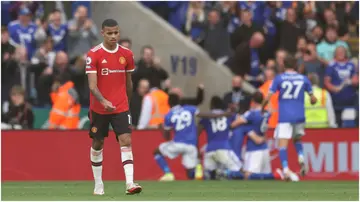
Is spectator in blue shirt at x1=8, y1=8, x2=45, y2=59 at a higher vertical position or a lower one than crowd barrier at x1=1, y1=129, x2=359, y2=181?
higher

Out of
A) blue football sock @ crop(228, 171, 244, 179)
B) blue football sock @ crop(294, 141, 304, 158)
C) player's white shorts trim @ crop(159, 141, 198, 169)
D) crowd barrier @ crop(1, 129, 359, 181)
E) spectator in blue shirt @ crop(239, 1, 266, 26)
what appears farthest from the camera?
spectator in blue shirt @ crop(239, 1, 266, 26)

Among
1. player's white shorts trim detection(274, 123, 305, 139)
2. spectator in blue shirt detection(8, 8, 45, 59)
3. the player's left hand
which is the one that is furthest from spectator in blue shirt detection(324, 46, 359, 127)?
spectator in blue shirt detection(8, 8, 45, 59)

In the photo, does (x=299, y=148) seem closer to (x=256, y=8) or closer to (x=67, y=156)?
(x=67, y=156)

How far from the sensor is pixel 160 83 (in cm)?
2475

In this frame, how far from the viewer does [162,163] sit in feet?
73.7

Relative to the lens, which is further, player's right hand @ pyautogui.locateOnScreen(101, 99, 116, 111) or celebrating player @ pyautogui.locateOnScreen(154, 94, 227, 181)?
celebrating player @ pyautogui.locateOnScreen(154, 94, 227, 181)

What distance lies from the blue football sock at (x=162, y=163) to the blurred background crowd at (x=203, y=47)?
1.03 meters

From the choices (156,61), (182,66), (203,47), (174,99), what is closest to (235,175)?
(174,99)

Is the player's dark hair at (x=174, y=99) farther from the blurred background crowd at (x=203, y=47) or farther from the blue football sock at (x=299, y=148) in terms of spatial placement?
the blue football sock at (x=299, y=148)

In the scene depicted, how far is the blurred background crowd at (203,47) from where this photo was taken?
24016mm

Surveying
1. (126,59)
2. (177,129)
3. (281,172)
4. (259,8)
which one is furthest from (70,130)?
(126,59)

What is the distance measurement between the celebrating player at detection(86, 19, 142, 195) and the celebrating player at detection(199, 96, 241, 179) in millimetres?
6767

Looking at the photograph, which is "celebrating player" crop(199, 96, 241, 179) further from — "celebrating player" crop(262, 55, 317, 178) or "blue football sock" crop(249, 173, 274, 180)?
"celebrating player" crop(262, 55, 317, 178)

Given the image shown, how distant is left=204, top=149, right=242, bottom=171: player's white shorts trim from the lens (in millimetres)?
22531
